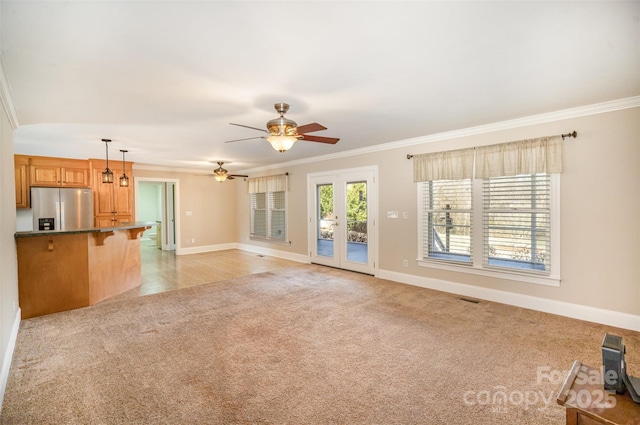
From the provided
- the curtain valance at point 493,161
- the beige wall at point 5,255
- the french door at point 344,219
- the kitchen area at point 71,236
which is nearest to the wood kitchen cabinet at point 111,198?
the kitchen area at point 71,236

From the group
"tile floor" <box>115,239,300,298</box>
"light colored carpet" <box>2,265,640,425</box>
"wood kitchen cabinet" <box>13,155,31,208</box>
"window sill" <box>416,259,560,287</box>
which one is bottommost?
"light colored carpet" <box>2,265,640,425</box>

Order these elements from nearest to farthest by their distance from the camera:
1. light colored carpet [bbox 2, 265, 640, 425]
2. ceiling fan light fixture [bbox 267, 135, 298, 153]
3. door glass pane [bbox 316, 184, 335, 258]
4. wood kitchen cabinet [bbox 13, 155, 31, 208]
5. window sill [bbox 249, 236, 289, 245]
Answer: light colored carpet [bbox 2, 265, 640, 425] → ceiling fan light fixture [bbox 267, 135, 298, 153] → wood kitchen cabinet [bbox 13, 155, 31, 208] → door glass pane [bbox 316, 184, 335, 258] → window sill [bbox 249, 236, 289, 245]

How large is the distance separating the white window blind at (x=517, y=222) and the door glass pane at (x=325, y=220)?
3148mm

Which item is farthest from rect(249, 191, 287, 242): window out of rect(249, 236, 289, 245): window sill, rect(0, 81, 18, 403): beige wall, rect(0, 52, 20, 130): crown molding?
rect(0, 81, 18, 403): beige wall

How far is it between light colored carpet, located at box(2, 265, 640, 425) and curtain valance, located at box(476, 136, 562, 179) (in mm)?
1819

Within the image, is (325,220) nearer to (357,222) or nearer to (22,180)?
(357,222)

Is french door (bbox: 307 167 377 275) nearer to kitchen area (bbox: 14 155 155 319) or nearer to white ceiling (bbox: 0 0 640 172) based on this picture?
white ceiling (bbox: 0 0 640 172)

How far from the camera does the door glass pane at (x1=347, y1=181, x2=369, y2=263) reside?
6.12 metres

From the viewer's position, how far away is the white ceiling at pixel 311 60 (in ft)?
5.92

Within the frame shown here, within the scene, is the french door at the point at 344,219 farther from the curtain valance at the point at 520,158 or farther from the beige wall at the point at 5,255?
the beige wall at the point at 5,255

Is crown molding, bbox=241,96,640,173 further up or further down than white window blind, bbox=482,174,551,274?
further up

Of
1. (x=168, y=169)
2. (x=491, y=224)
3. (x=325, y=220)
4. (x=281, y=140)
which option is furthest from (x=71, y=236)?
(x=491, y=224)

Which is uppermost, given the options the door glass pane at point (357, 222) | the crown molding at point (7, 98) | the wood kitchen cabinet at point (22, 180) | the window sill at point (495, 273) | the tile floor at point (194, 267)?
the crown molding at point (7, 98)

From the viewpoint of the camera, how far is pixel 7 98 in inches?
114
